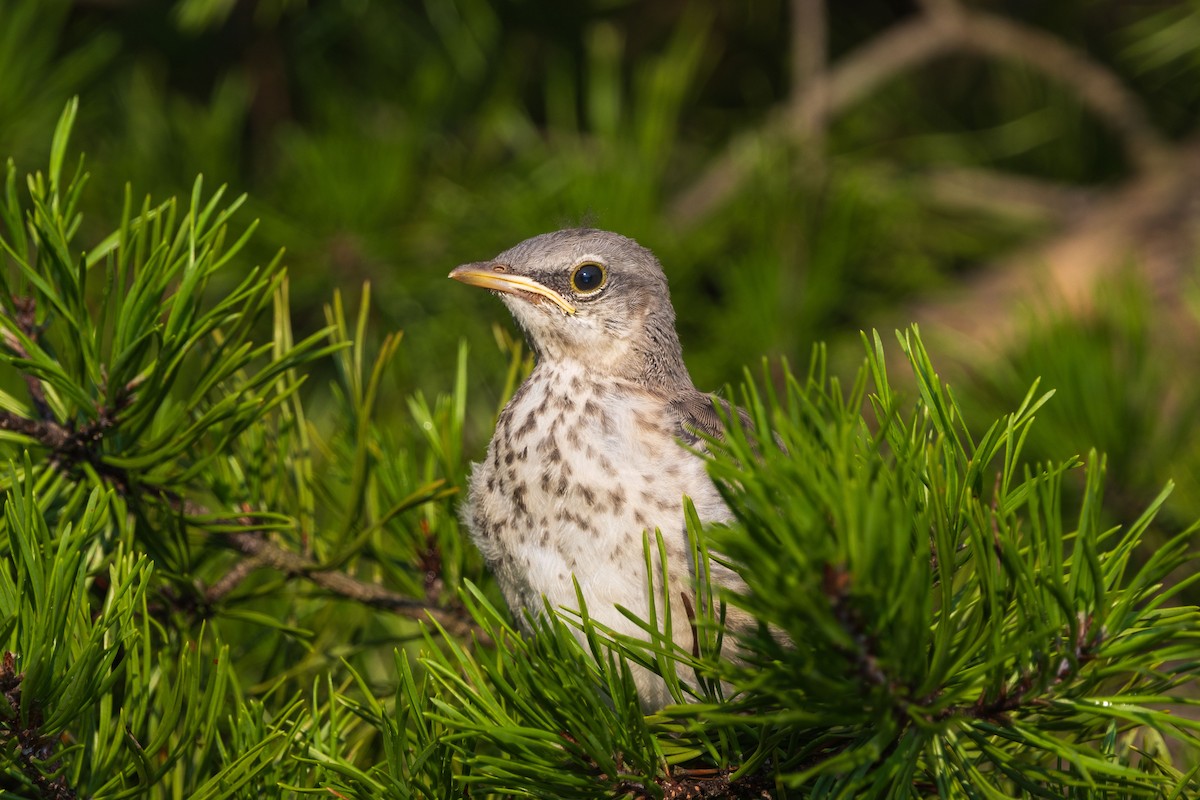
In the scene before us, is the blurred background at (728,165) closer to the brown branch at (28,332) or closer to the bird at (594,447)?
Answer: the bird at (594,447)

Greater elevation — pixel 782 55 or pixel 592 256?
pixel 782 55

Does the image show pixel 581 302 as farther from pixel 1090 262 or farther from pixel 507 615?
pixel 1090 262

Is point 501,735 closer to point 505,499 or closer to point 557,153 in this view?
point 505,499

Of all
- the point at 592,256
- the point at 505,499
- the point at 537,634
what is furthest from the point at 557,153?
the point at 537,634

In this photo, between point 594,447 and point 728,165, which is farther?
point 728,165

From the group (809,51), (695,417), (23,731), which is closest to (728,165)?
(809,51)

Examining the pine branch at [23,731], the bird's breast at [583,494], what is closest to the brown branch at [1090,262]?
the bird's breast at [583,494]

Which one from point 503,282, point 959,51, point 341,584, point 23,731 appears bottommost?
point 23,731
